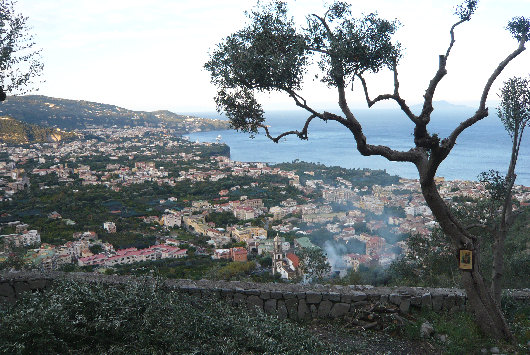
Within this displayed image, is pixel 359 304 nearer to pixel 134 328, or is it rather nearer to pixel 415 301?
pixel 415 301

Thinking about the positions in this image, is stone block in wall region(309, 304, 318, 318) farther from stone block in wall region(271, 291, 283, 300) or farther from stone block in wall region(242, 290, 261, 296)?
stone block in wall region(242, 290, 261, 296)

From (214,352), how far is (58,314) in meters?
1.40

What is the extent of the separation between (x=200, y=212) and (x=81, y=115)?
64.8m

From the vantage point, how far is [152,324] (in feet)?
11.8

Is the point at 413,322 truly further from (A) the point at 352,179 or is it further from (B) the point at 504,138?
(B) the point at 504,138

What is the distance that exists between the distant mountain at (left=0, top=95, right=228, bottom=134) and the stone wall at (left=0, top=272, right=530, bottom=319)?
5748 cm

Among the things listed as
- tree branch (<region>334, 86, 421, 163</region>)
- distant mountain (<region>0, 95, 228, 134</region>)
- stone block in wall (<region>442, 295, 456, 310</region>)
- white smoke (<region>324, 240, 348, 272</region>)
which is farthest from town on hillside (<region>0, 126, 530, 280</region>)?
distant mountain (<region>0, 95, 228, 134</region>)

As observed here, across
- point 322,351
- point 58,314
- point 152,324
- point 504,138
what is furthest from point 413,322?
point 504,138

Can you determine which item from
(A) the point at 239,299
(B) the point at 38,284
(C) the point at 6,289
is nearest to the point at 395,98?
→ (A) the point at 239,299

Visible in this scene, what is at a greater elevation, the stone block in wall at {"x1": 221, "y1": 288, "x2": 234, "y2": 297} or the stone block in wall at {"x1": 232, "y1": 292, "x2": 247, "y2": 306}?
the stone block in wall at {"x1": 221, "y1": 288, "x2": 234, "y2": 297}

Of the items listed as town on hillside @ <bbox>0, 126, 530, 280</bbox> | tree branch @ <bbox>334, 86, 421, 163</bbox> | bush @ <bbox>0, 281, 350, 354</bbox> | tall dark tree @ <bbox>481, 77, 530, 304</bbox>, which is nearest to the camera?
bush @ <bbox>0, 281, 350, 354</bbox>

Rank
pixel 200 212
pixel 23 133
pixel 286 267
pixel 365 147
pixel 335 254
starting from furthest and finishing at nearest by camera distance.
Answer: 1. pixel 23 133
2. pixel 200 212
3. pixel 335 254
4. pixel 286 267
5. pixel 365 147

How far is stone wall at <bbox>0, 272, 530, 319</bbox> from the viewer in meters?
4.87

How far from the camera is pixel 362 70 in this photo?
4.45 m
